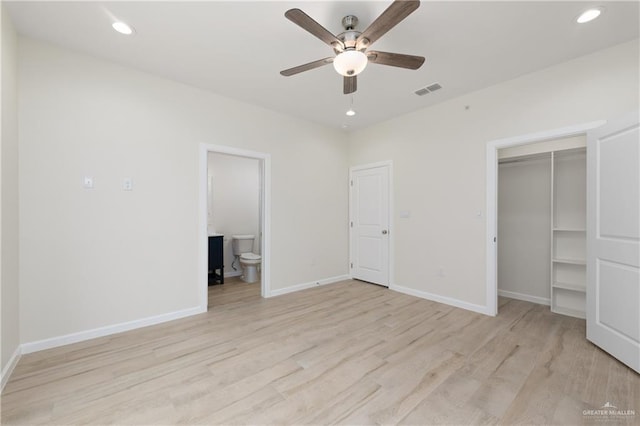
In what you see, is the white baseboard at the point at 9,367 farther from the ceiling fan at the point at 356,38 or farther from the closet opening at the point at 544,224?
the closet opening at the point at 544,224

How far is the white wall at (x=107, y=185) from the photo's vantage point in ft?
7.95

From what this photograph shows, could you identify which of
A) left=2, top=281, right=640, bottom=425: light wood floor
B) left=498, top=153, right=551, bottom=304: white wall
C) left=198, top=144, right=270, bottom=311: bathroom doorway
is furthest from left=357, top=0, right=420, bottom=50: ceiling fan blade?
left=498, top=153, right=551, bottom=304: white wall

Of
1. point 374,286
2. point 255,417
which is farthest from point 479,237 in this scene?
point 255,417

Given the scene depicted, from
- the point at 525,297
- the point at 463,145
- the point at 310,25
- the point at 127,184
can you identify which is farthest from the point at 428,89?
the point at 127,184

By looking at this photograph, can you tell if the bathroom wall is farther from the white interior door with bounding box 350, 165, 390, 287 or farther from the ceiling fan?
the ceiling fan

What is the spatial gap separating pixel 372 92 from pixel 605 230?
2.73 meters

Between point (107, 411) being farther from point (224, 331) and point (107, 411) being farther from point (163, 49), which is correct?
point (163, 49)

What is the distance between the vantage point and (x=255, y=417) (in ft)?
5.41

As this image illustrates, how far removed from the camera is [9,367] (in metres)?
2.07

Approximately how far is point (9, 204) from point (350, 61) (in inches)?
111

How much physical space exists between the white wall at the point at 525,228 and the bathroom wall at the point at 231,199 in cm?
411

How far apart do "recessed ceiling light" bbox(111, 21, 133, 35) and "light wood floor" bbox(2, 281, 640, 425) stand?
277cm

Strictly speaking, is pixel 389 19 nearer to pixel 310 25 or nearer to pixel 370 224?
pixel 310 25

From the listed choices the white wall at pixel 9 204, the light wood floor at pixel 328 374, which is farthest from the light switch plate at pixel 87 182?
the light wood floor at pixel 328 374
